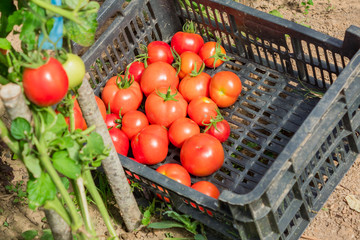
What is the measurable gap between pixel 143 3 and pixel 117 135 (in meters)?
0.77

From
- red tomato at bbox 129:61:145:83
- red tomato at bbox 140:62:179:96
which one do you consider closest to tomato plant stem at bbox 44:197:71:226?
red tomato at bbox 140:62:179:96

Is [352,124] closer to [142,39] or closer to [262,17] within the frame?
[262,17]

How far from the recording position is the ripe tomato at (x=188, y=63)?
2510mm

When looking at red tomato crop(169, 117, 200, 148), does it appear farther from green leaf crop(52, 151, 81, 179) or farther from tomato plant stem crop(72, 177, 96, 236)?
green leaf crop(52, 151, 81, 179)

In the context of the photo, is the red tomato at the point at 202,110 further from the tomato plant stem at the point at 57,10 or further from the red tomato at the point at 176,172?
the tomato plant stem at the point at 57,10

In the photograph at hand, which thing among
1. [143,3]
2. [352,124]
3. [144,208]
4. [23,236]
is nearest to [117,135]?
[144,208]

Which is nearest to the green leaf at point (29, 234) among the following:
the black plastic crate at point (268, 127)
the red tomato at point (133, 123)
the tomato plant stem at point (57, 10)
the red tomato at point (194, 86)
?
the black plastic crate at point (268, 127)

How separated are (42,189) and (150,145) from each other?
858mm

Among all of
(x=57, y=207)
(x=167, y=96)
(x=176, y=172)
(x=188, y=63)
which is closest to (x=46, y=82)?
(x=57, y=207)

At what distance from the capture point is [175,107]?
2.33 m

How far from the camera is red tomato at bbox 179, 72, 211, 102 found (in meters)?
2.44

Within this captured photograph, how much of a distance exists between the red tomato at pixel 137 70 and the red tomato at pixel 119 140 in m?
0.37

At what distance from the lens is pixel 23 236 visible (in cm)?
219

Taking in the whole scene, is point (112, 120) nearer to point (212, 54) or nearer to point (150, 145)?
point (150, 145)
